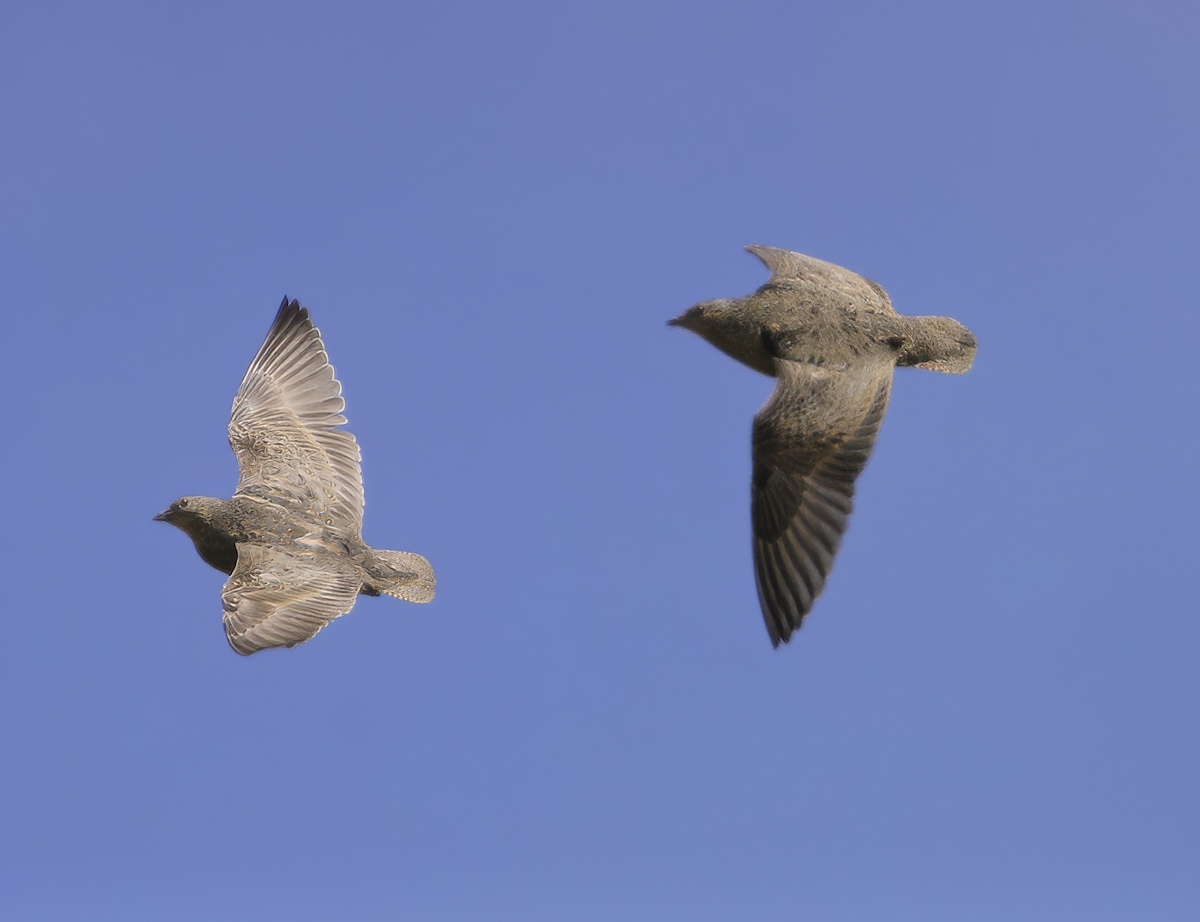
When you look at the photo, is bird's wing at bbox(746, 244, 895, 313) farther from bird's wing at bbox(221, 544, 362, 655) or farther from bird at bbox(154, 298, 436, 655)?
bird's wing at bbox(221, 544, 362, 655)

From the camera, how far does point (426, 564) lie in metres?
10.4

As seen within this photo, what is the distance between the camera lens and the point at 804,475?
8.57m

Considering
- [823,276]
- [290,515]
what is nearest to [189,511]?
[290,515]

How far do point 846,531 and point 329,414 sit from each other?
4.79 m

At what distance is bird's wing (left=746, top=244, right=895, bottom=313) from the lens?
30.7 ft

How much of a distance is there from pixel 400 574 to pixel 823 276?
3658 millimetres

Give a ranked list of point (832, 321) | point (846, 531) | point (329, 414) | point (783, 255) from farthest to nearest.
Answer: point (329, 414), point (783, 255), point (832, 321), point (846, 531)

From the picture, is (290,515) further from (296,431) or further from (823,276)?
(823,276)

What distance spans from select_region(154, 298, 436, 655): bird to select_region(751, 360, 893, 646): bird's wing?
2.87 meters

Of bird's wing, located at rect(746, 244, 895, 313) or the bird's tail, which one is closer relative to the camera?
bird's wing, located at rect(746, 244, 895, 313)

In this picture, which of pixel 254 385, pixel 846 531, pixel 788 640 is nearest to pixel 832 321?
pixel 846 531

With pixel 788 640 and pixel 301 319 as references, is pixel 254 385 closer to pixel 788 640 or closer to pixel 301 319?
pixel 301 319

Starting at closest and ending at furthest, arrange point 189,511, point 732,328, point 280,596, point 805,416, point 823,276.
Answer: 1. point 805,416
2. point 732,328
3. point 280,596
4. point 823,276
5. point 189,511

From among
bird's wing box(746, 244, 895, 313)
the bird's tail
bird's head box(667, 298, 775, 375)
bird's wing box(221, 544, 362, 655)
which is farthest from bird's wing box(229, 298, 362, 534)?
bird's wing box(746, 244, 895, 313)
